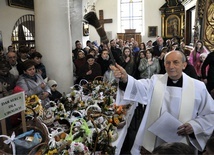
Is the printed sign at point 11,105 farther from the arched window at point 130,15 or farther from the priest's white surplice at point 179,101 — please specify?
the arched window at point 130,15

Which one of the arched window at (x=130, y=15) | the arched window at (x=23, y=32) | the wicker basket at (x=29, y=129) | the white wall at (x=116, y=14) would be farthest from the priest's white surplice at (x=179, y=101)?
the arched window at (x=130, y=15)

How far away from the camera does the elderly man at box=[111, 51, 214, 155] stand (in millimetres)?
2762

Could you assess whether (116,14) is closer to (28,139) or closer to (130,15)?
(130,15)

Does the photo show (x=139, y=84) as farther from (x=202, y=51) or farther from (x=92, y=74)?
(x=202, y=51)

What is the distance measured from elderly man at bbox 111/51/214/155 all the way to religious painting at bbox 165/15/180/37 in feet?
57.2

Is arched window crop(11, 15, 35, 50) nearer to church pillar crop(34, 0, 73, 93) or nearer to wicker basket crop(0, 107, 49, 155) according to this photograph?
church pillar crop(34, 0, 73, 93)

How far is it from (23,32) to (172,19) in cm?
1279

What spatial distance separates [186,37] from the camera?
14172 mm

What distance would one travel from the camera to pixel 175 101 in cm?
288

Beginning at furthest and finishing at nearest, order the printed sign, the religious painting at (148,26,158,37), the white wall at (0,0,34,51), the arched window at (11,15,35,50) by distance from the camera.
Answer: the religious painting at (148,26,158,37) < the arched window at (11,15,35,50) < the white wall at (0,0,34,51) < the printed sign

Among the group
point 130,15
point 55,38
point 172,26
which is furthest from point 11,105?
point 130,15

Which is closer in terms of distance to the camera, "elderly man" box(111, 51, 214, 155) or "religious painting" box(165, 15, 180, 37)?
"elderly man" box(111, 51, 214, 155)

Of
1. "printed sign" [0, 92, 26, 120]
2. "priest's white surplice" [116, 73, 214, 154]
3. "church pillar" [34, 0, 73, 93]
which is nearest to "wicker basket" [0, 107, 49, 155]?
"printed sign" [0, 92, 26, 120]

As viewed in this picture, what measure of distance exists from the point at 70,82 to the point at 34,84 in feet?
6.76
